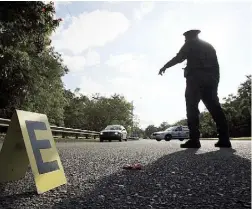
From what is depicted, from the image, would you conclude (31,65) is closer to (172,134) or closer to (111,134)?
(111,134)

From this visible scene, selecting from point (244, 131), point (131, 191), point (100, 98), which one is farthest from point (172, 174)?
point (100, 98)

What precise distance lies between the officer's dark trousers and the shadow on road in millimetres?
2911

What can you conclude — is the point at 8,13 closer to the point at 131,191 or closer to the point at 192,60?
the point at 192,60

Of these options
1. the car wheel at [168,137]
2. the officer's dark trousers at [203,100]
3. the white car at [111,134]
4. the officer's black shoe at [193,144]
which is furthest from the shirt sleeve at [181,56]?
the car wheel at [168,137]

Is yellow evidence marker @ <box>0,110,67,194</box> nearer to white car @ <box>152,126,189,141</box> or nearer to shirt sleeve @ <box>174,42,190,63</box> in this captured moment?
shirt sleeve @ <box>174,42,190,63</box>

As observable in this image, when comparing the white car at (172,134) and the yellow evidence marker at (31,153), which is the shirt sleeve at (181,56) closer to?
the yellow evidence marker at (31,153)

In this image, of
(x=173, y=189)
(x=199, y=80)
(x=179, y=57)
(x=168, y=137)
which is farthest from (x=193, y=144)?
(x=168, y=137)

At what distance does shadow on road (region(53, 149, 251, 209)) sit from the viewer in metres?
2.64

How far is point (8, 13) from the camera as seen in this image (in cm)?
926

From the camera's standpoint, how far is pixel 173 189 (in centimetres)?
313

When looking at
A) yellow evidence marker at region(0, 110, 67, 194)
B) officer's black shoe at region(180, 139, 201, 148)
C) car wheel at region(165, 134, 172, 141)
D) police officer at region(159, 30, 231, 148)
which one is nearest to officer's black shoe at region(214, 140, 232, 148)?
police officer at region(159, 30, 231, 148)

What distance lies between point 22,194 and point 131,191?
0.95m

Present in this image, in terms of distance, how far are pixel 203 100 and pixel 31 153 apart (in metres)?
4.93

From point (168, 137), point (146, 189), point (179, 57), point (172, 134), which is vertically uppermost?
point (179, 57)
